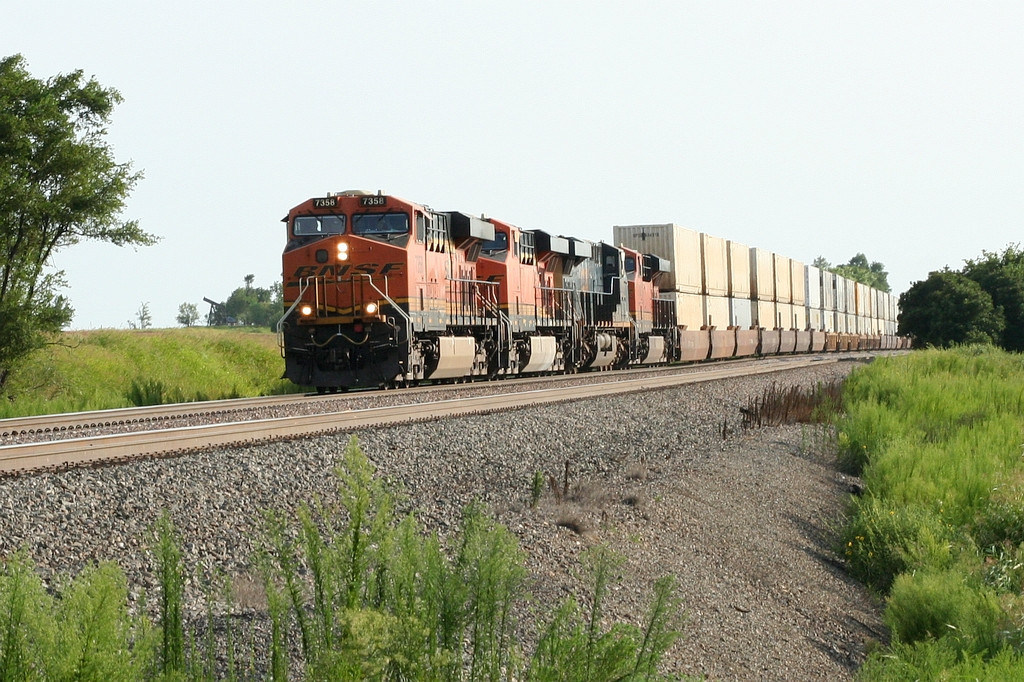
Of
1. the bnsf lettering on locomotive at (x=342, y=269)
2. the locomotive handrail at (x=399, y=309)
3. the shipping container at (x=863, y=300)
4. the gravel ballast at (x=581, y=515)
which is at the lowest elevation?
the gravel ballast at (x=581, y=515)

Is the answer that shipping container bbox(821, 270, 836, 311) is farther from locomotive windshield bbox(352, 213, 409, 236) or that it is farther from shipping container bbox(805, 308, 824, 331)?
locomotive windshield bbox(352, 213, 409, 236)

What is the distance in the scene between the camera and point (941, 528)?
8648mm

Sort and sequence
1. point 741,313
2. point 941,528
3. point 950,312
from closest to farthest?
point 941,528 → point 741,313 → point 950,312

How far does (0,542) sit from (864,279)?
169528 millimetres

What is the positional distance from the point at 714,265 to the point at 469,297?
19360 millimetres

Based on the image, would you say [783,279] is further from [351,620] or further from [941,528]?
[351,620]

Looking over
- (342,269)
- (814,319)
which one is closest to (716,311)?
(814,319)

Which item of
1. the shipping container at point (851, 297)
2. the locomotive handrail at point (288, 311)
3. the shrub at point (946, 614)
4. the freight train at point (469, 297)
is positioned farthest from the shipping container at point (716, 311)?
the shrub at point (946, 614)

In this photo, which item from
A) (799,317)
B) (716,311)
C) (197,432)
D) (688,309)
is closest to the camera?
(197,432)

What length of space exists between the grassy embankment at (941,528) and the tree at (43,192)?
49.4ft

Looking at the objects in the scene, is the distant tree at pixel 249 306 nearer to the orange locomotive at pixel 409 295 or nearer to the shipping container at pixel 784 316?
the shipping container at pixel 784 316

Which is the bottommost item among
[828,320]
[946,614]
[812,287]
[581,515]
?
[946,614]

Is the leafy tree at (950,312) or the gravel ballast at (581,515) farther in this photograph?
the leafy tree at (950,312)

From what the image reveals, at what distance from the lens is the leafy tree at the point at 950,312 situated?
4456 centimetres
